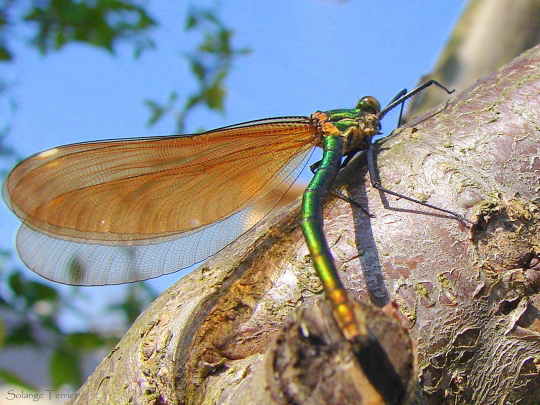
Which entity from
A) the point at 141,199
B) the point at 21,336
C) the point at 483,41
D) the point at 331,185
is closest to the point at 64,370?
the point at 21,336

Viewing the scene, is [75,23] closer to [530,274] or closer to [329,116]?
[329,116]

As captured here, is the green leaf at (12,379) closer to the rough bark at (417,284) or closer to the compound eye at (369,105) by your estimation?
the rough bark at (417,284)

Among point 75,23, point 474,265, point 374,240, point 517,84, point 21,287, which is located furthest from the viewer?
point 75,23

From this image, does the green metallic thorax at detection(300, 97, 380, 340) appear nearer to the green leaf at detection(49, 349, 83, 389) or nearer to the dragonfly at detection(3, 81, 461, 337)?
the dragonfly at detection(3, 81, 461, 337)

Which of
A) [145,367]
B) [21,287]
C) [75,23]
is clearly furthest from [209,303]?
[75,23]

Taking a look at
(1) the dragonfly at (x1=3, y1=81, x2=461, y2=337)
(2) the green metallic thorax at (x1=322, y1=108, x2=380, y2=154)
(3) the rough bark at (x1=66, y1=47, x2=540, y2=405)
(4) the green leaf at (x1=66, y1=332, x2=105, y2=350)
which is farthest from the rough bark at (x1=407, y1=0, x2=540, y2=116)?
(4) the green leaf at (x1=66, y1=332, x2=105, y2=350)

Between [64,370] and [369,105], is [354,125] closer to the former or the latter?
[369,105]

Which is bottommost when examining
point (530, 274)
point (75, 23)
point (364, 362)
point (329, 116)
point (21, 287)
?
point (364, 362)
